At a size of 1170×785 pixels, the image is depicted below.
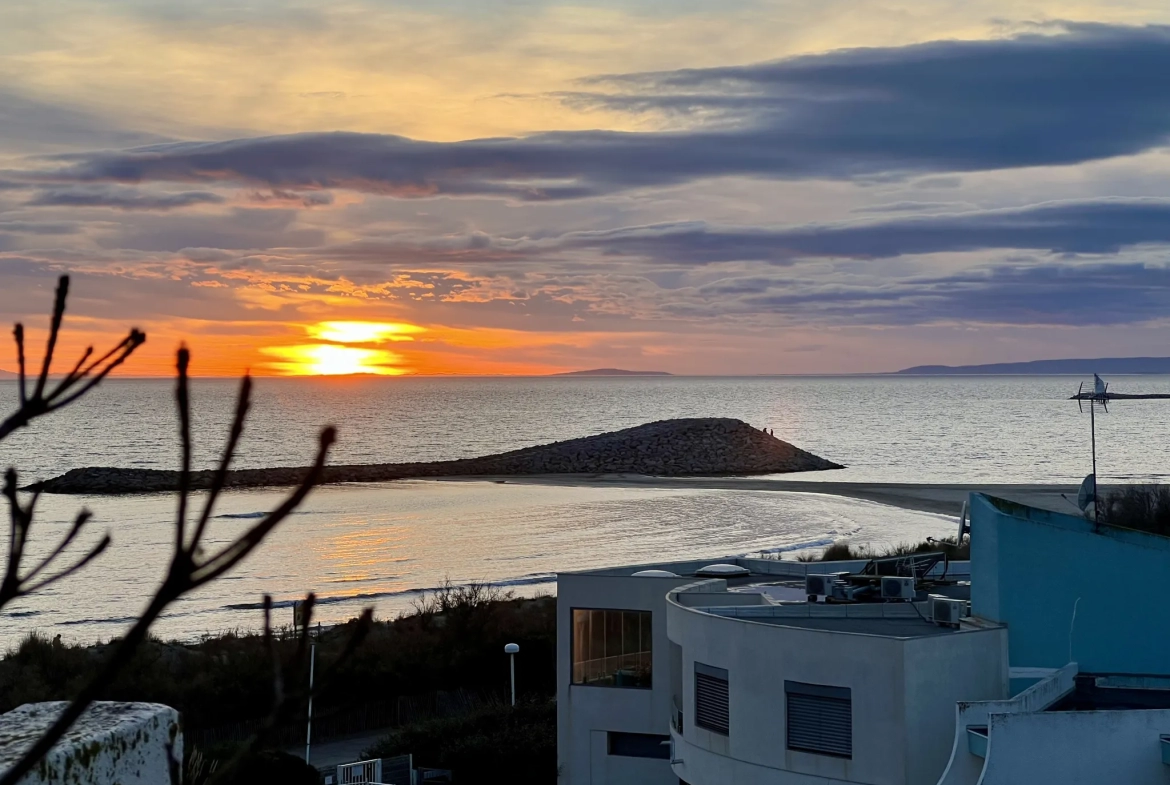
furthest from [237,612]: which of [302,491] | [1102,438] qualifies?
[1102,438]

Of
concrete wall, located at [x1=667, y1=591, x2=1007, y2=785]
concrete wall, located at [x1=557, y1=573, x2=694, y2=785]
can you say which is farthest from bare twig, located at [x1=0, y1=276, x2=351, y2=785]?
concrete wall, located at [x1=557, y1=573, x2=694, y2=785]

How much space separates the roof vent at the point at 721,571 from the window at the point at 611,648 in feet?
8.56

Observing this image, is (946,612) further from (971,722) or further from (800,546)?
(800,546)

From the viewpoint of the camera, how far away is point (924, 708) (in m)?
17.7

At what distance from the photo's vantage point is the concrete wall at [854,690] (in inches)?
690

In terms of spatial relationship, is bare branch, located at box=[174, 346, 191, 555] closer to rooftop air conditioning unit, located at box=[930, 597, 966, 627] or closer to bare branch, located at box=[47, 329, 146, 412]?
bare branch, located at box=[47, 329, 146, 412]

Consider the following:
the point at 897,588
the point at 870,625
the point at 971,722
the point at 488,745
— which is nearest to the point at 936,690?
the point at 971,722

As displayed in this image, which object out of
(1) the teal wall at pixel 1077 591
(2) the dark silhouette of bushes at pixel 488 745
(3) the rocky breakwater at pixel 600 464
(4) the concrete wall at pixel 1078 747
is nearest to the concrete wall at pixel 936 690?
(1) the teal wall at pixel 1077 591

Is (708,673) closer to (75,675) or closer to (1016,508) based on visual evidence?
(1016,508)

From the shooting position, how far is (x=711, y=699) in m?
20.0

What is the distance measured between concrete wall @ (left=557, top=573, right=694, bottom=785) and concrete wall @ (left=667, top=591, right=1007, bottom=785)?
16.5 feet

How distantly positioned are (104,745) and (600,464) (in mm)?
139734

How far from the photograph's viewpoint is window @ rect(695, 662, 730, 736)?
19641 mm

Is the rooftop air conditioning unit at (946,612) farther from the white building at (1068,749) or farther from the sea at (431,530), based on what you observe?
the sea at (431,530)
